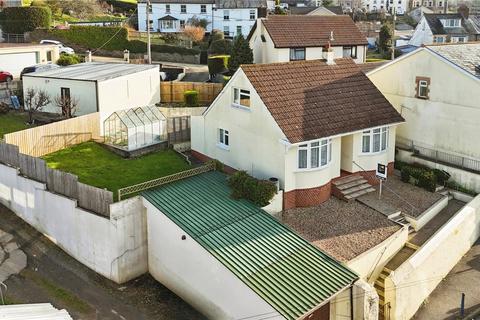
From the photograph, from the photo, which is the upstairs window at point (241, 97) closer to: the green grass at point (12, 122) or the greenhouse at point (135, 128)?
the greenhouse at point (135, 128)

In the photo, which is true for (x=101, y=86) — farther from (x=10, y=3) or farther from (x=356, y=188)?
(x=10, y=3)

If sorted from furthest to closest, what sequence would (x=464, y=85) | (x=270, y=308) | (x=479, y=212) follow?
(x=464, y=85), (x=479, y=212), (x=270, y=308)

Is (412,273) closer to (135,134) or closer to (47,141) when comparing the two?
(135,134)

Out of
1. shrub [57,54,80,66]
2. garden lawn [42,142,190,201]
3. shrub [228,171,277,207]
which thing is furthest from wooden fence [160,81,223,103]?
shrub [228,171,277,207]

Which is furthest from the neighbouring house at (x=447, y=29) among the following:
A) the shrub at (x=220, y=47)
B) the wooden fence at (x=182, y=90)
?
the wooden fence at (x=182, y=90)

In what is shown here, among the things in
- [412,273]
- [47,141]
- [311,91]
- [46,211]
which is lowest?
[412,273]

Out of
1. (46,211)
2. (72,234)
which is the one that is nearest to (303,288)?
(72,234)

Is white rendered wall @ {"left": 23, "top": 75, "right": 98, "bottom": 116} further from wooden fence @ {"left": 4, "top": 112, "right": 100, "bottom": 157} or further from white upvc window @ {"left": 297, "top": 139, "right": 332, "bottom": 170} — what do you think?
white upvc window @ {"left": 297, "top": 139, "right": 332, "bottom": 170}
